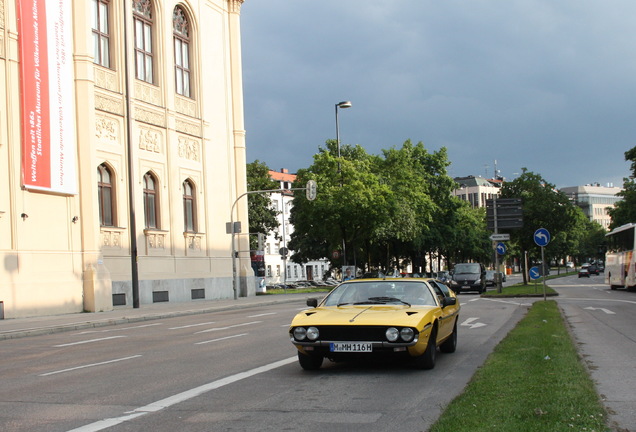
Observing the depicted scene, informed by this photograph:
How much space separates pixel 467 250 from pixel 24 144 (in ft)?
173

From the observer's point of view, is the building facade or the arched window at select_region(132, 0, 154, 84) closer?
the building facade

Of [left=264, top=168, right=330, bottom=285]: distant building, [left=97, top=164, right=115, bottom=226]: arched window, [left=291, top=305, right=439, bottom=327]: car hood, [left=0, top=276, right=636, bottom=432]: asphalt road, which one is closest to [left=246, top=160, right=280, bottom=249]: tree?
[left=264, top=168, right=330, bottom=285]: distant building

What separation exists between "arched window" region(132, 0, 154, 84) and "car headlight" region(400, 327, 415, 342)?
31.3 metres

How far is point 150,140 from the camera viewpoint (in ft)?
127

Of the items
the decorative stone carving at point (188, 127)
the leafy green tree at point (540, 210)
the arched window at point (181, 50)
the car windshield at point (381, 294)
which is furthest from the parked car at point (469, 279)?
the car windshield at point (381, 294)

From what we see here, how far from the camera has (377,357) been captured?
10.0 m

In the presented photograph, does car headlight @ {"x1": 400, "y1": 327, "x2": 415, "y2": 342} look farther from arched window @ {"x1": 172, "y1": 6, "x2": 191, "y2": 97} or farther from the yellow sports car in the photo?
arched window @ {"x1": 172, "y1": 6, "x2": 191, "y2": 97}

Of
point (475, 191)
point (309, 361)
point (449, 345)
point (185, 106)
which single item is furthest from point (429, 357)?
point (475, 191)

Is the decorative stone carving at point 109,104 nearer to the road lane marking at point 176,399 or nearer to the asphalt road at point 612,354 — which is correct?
the asphalt road at point 612,354

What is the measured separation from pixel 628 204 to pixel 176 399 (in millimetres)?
67837

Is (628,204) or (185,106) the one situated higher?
(185,106)

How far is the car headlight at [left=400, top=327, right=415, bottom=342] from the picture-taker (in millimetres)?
9812

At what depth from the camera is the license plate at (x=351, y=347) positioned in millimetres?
9805

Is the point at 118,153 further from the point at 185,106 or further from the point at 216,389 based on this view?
the point at 216,389
